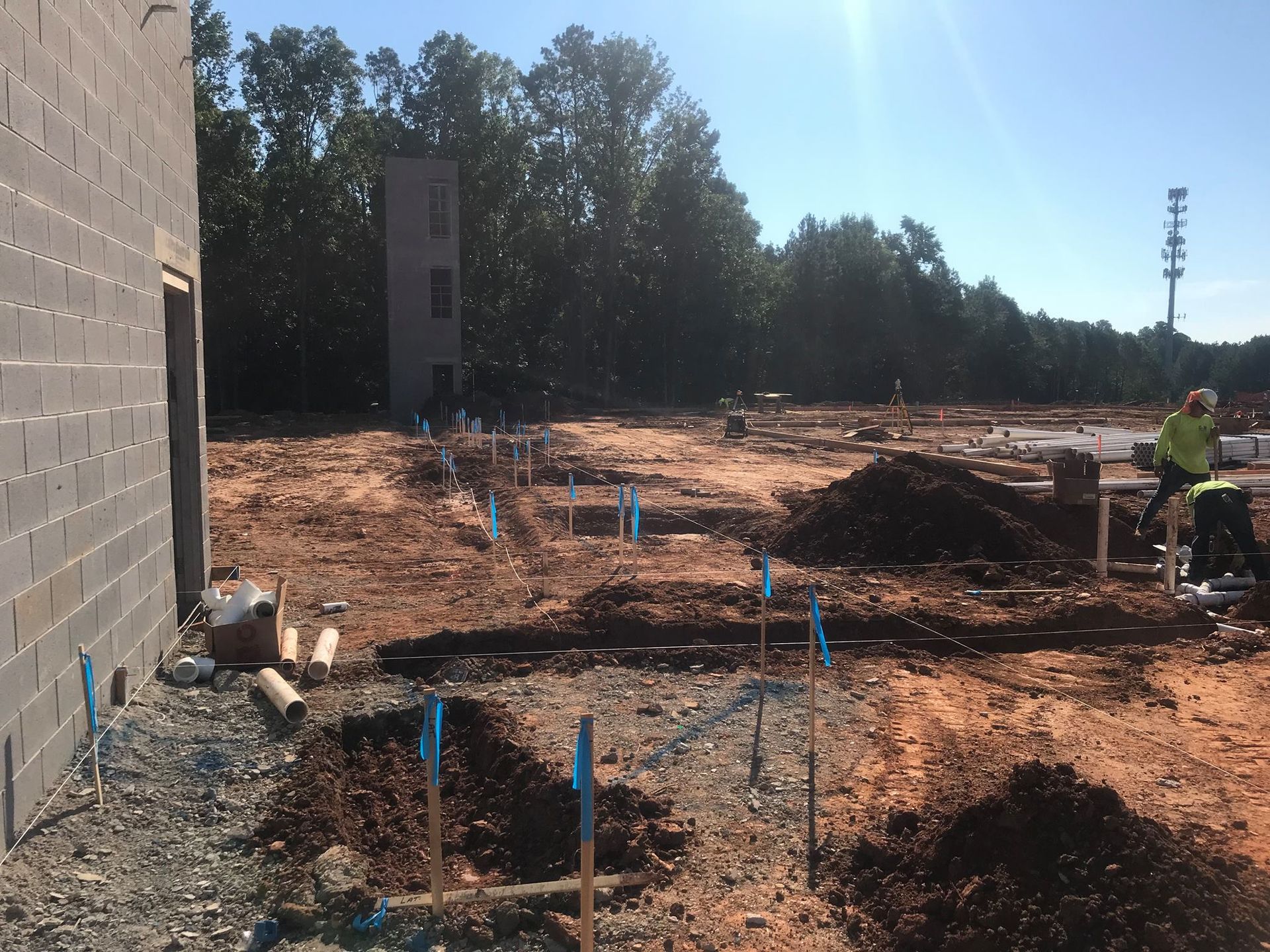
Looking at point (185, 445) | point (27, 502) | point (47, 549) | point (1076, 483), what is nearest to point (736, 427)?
point (1076, 483)

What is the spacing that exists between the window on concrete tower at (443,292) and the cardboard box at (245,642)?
33.9 m

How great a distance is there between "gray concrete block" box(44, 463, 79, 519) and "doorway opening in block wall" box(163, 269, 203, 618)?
322cm

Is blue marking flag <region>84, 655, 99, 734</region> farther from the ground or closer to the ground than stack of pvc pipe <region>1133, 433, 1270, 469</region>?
closer to the ground

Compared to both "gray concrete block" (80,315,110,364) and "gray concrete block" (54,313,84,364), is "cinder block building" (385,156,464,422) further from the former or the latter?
"gray concrete block" (54,313,84,364)

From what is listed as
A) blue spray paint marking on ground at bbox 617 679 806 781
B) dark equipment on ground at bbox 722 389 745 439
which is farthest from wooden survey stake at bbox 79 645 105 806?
dark equipment on ground at bbox 722 389 745 439

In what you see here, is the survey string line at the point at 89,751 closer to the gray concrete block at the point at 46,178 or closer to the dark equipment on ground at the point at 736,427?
the gray concrete block at the point at 46,178

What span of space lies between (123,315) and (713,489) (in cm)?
1194

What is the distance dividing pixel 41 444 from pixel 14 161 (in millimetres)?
1444

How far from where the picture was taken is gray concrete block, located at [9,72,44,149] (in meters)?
4.62

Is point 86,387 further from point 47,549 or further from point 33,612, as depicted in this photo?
point 33,612

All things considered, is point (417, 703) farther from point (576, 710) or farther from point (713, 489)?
point (713, 489)

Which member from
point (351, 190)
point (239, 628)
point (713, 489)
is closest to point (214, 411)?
point (351, 190)

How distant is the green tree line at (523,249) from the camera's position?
42.0 meters

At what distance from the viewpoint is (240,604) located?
7.04m
